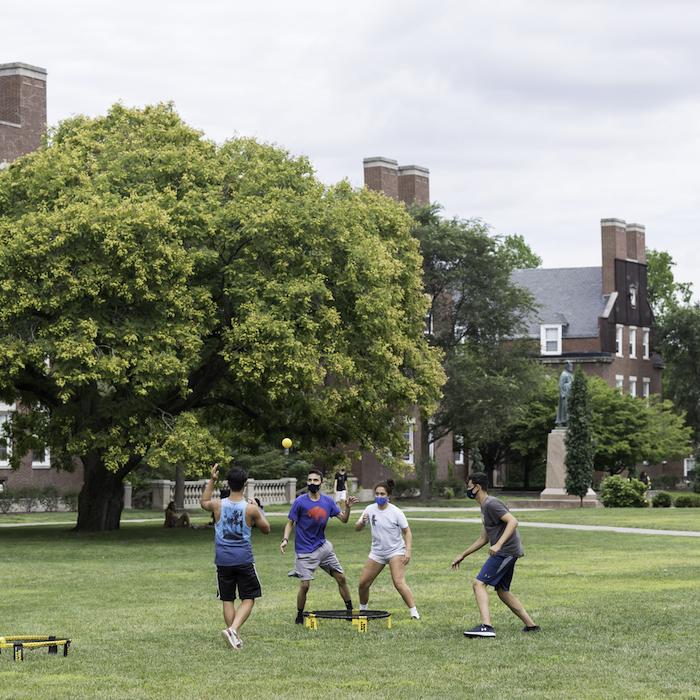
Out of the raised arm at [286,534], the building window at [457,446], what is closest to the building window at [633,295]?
the building window at [457,446]

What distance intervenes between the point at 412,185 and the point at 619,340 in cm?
2031

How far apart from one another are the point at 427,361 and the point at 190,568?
1529cm

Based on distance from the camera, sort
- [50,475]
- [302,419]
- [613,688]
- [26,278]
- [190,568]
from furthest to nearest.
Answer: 1. [50,475]
2. [302,419]
3. [26,278]
4. [190,568]
5. [613,688]

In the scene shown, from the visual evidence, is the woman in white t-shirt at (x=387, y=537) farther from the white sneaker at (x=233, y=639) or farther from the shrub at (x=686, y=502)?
the shrub at (x=686, y=502)

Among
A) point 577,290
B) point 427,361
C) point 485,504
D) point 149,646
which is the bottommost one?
point 149,646

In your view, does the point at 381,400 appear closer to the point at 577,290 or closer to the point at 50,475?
the point at 50,475

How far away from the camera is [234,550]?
15156mm

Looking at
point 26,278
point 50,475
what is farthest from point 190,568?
point 50,475

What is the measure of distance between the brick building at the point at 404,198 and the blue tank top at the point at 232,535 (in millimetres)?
52025

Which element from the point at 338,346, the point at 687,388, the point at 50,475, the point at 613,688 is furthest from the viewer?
the point at 687,388

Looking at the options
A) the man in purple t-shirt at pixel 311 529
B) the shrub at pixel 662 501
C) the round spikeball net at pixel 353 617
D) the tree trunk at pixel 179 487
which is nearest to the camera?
the round spikeball net at pixel 353 617

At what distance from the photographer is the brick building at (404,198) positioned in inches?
2685

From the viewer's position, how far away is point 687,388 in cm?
8719

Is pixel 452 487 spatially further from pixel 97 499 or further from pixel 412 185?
pixel 97 499
